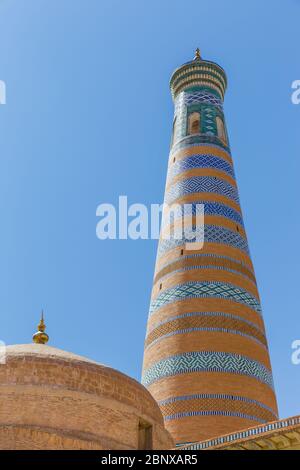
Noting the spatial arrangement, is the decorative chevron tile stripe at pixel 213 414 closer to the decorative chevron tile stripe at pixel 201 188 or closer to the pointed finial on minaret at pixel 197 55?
the decorative chevron tile stripe at pixel 201 188

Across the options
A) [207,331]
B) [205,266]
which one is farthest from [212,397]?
[205,266]

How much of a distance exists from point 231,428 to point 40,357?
2881 mm

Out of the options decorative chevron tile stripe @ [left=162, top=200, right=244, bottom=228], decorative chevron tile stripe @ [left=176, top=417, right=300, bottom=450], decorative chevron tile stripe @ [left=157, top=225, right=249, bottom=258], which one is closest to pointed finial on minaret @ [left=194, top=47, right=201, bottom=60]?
decorative chevron tile stripe @ [left=162, top=200, right=244, bottom=228]

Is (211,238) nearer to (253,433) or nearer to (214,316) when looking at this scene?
(214,316)

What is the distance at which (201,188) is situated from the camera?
10.8 meters

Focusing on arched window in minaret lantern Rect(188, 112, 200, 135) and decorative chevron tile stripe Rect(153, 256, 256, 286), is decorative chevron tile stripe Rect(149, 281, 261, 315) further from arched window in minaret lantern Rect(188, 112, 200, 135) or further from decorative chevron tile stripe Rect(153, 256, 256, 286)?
arched window in minaret lantern Rect(188, 112, 200, 135)

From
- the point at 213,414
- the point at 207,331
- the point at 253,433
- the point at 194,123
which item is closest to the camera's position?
the point at 253,433

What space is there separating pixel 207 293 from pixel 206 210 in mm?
1515

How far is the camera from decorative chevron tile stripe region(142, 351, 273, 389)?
29.2 feet

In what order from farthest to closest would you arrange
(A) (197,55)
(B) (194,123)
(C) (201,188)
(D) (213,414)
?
(A) (197,55)
(B) (194,123)
(C) (201,188)
(D) (213,414)

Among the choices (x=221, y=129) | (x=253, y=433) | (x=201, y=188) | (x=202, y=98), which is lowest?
(x=253, y=433)

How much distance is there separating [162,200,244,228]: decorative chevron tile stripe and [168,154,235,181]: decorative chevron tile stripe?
2.56 feet

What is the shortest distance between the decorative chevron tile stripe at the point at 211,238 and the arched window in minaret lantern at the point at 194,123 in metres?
2.15
